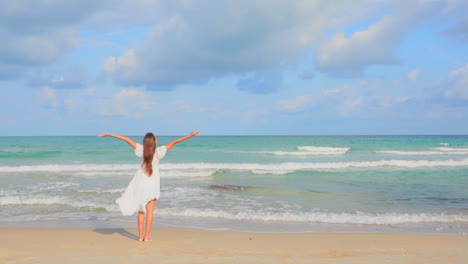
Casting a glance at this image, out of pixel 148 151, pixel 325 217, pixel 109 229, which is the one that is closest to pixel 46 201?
pixel 109 229

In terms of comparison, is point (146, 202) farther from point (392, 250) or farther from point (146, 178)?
point (392, 250)

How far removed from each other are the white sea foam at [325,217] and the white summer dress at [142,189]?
10.7 feet

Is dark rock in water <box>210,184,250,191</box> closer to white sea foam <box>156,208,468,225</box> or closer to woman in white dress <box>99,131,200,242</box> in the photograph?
white sea foam <box>156,208,468,225</box>

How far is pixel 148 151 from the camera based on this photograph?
585cm

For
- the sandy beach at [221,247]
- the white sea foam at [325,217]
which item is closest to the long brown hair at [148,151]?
the sandy beach at [221,247]

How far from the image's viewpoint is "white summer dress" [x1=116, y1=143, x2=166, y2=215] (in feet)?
19.7

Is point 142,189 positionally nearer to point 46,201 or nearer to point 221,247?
point 221,247

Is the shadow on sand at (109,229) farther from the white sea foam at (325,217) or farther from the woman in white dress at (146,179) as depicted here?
the white sea foam at (325,217)

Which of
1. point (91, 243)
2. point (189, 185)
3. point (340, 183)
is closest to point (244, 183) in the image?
point (189, 185)

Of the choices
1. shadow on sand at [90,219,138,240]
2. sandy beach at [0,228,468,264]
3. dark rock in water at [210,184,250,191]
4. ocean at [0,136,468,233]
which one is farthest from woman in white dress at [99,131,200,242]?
dark rock in water at [210,184,250,191]

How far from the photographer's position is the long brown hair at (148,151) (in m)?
5.80

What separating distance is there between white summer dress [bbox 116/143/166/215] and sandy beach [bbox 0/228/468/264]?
0.65 m

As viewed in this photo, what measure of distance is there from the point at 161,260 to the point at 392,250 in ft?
11.5

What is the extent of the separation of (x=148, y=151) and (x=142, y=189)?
2.15 feet
